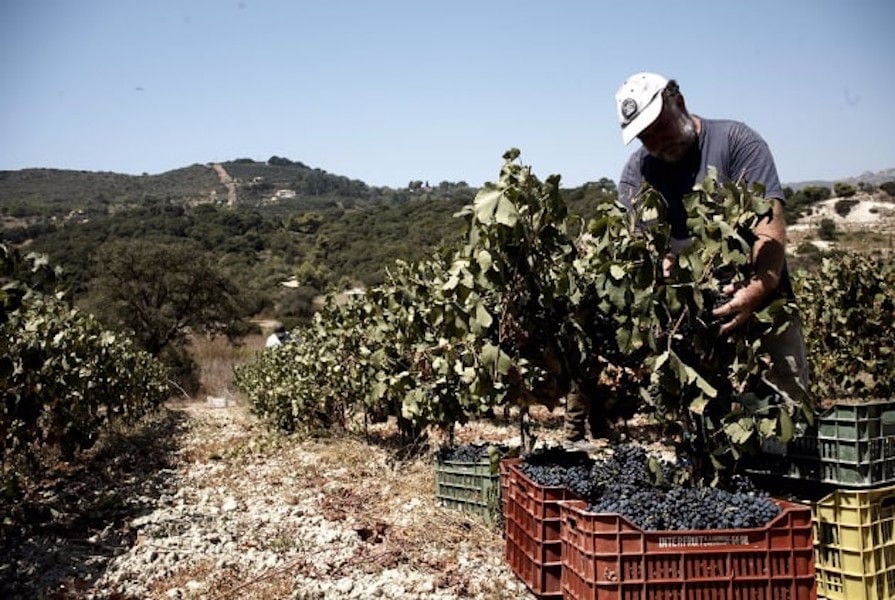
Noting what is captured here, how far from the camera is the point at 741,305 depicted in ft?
9.46

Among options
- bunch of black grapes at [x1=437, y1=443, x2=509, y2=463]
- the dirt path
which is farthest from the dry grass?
the dirt path

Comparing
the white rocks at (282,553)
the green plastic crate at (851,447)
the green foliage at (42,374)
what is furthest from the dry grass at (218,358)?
the green plastic crate at (851,447)

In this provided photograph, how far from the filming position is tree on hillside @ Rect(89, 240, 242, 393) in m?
26.1

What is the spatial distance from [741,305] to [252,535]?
306 cm

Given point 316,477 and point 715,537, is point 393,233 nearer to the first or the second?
point 316,477

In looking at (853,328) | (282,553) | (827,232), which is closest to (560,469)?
(282,553)

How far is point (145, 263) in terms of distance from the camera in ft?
90.1

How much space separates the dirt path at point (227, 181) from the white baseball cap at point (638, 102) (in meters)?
90.6

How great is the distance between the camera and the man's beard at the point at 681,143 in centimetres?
320

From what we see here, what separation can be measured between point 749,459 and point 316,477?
3971 millimetres

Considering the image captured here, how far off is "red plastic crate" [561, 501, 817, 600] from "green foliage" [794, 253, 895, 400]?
6.45 m

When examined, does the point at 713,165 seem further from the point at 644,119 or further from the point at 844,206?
the point at 844,206

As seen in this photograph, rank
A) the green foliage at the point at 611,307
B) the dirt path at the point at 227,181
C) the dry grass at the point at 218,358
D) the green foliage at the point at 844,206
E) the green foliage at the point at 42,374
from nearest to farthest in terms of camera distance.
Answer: the green foliage at the point at 611,307 < the green foliage at the point at 42,374 < the dry grass at the point at 218,358 < the green foliage at the point at 844,206 < the dirt path at the point at 227,181

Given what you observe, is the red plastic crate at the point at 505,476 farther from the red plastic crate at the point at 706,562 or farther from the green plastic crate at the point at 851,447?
the green plastic crate at the point at 851,447
